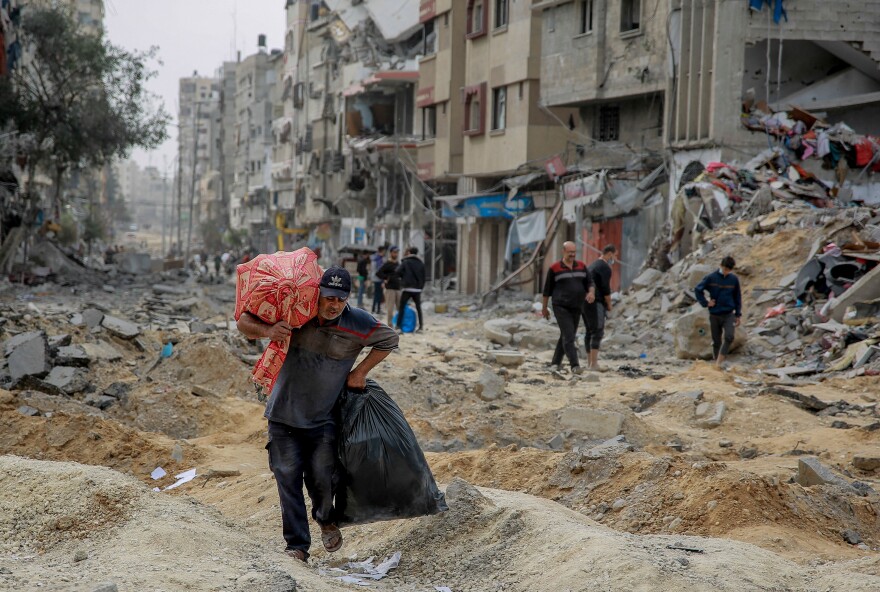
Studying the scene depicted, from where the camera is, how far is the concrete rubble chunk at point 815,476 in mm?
7340

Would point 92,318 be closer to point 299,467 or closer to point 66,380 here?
point 66,380

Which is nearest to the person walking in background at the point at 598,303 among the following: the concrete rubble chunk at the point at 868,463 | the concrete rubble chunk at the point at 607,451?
the concrete rubble chunk at the point at 868,463

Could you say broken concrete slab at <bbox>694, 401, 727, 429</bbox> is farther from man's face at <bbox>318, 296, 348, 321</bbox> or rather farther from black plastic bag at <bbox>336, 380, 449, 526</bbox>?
man's face at <bbox>318, 296, 348, 321</bbox>

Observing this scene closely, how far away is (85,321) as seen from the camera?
54.4 feet

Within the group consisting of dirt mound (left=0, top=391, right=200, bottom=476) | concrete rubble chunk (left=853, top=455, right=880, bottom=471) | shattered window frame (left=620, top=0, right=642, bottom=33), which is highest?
shattered window frame (left=620, top=0, right=642, bottom=33)

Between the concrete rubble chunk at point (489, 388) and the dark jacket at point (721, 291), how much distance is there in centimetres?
364

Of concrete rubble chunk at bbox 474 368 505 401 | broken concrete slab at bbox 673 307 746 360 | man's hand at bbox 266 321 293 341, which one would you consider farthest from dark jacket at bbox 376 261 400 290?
man's hand at bbox 266 321 293 341

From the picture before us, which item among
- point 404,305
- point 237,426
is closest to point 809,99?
point 404,305

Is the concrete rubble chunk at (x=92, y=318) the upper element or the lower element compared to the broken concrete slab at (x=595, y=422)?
upper

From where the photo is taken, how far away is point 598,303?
14961mm

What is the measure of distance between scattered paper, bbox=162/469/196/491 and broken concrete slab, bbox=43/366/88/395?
359cm

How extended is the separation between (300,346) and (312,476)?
2.25 feet

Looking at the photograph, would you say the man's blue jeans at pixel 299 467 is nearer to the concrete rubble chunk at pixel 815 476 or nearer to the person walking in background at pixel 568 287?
the concrete rubble chunk at pixel 815 476

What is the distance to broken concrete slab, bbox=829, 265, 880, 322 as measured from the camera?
16.5 meters
